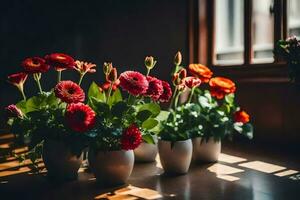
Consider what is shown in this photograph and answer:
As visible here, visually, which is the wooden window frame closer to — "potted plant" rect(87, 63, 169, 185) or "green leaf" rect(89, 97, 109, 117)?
"potted plant" rect(87, 63, 169, 185)

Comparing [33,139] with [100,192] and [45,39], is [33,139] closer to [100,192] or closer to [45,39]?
[100,192]

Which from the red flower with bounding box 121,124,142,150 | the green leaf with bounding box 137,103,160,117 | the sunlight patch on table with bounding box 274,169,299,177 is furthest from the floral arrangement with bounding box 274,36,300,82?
the red flower with bounding box 121,124,142,150

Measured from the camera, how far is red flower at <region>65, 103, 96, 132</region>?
127cm

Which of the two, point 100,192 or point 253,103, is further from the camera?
point 253,103

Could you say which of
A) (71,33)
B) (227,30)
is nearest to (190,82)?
(227,30)

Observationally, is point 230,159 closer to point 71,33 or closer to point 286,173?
point 286,173

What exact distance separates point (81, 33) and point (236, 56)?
57.8 inches

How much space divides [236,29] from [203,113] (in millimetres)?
1634

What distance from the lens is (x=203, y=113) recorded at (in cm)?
168

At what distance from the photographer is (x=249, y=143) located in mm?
2240

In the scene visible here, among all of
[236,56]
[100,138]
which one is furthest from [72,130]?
[236,56]

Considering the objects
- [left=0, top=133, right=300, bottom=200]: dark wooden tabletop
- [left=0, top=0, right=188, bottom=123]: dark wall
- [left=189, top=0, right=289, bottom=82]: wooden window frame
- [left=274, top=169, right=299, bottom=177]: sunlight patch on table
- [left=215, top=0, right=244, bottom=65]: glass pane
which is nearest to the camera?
[left=0, top=133, right=300, bottom=200]: dark wooden tabletop

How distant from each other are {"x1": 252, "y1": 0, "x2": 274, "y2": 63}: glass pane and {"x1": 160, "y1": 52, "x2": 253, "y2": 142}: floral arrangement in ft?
2.25

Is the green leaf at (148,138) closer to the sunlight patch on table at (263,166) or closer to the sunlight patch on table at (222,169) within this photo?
the sunlight patch on table at (222,169)
